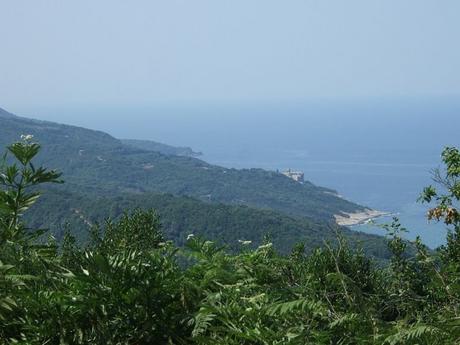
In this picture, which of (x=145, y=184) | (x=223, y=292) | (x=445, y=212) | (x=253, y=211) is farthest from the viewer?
(x=145, y=184)

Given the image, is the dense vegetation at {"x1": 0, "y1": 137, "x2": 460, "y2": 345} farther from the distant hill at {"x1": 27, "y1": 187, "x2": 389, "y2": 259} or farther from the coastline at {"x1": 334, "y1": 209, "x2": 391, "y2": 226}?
the coastline at {"x1": 334, "y1": 209, "x2": 391, "y2": 226}

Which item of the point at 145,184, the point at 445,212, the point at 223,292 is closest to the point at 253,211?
the point at 145,184

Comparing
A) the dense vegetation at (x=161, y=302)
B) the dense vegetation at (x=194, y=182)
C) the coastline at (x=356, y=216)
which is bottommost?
the coastline at (x=356, y=216)

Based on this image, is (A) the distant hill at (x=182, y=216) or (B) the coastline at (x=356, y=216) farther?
(B) the coastline at (x=356, y=216)

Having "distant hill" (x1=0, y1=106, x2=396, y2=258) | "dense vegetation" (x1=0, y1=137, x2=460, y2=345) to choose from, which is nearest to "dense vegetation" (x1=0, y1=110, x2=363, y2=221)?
"distant hill" (x1=0, y1=106, x2=396, y2=258)

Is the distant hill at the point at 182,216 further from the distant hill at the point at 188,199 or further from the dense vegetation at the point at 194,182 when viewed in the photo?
the dense vegetation at the point at 194,182

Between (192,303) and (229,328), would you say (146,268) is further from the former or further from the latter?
(229,328)

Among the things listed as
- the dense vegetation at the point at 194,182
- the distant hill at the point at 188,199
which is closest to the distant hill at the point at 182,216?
the distant hill at the point at 188,199

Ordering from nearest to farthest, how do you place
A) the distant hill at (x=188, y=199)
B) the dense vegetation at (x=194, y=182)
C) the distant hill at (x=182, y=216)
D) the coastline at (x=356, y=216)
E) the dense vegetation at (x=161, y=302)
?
1. the dense vegetation at (x=161, y=302)
2. the distant hill at (x=182, y=216)
3. the distant hill at (x=188, y=199)
4. the coastline at (x=356, y=216)
5. the dense vegetation at (x=194, y=182)

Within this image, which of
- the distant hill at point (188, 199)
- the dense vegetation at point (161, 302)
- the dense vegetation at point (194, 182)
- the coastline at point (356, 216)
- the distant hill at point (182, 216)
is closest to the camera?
the dense vegetation at point (161, 302)

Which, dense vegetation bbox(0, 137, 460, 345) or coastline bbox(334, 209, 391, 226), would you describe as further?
coastline bbox(334, 209, 391, 226)

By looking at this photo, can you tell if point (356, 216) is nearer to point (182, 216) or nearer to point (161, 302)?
point (182, 216)
